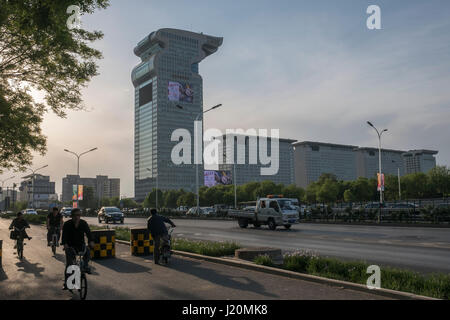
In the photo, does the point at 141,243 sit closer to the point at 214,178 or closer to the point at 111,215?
the point at 111,215

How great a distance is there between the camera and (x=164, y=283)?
8.75 m

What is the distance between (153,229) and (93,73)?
9.94m

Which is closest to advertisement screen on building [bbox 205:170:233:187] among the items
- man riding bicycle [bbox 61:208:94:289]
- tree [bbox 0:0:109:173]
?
tree [bbox 0:0:109:173]

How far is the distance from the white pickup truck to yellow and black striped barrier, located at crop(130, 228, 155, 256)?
13551 mm

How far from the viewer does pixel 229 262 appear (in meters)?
11.2

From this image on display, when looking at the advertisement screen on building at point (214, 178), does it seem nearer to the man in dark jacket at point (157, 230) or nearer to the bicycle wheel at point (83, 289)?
the man in dark jacket at point (157, 230)

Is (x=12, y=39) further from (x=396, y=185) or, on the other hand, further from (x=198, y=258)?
(x=396, y=185)

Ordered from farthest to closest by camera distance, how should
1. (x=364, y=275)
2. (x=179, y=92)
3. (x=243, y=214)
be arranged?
1. (x=179, y=92)
2. (x=243, y=214)
3. (x=364, y=275)

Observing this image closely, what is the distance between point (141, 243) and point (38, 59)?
9155 mm

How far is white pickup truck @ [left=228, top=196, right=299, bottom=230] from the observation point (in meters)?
26.2

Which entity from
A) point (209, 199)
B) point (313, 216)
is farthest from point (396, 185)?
point (313, 216)

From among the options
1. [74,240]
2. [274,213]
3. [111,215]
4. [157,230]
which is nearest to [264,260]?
[157,230]

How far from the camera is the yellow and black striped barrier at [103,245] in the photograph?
13.2 meters

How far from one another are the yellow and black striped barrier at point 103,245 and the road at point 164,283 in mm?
866
